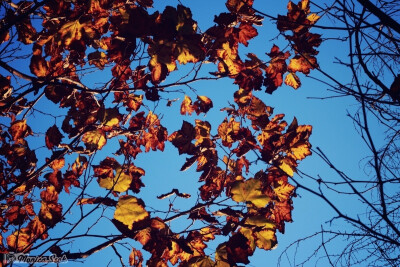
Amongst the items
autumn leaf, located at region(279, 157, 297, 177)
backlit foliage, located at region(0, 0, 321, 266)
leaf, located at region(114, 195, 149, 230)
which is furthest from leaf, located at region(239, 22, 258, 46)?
leaf, located at region(114, 195, 149, 230)

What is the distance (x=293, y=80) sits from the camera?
8.79 ft

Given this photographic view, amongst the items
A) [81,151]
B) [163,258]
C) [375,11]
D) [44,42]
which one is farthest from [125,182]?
[375,11]

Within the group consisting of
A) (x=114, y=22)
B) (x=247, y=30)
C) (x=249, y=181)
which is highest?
(x=114, y=22)

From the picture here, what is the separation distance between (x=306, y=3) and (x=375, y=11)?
1.14 m

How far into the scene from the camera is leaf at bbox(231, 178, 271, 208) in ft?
7.04

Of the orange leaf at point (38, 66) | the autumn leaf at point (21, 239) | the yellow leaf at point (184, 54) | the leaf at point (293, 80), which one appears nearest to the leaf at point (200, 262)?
the autumn leaf at point (21, 239)

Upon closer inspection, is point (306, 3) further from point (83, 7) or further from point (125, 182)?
point (125, 182)

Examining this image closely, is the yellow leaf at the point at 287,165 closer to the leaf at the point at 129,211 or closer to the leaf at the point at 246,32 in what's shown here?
the leaf at the point at 246,32

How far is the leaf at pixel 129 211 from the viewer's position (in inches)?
80.7

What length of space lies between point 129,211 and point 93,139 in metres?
0.89

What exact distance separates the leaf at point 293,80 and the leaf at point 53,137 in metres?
2.51

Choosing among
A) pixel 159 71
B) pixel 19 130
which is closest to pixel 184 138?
pixel 159 71

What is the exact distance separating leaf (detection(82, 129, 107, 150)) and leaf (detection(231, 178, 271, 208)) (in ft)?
4.68

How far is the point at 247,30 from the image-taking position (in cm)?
248
